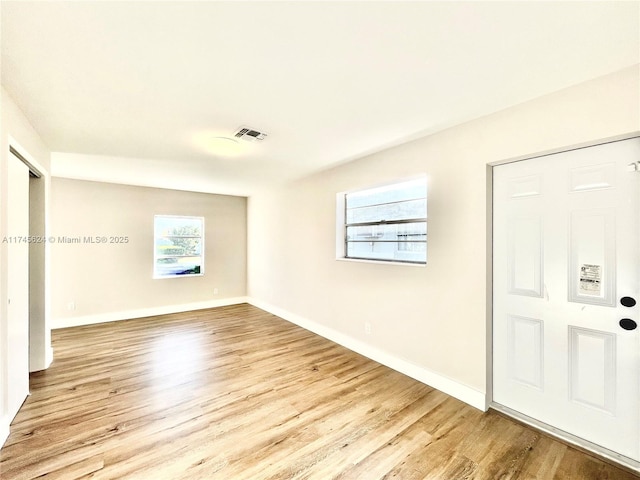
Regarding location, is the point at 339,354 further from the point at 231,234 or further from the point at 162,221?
the point at 162,221

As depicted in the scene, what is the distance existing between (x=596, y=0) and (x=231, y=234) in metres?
6.01

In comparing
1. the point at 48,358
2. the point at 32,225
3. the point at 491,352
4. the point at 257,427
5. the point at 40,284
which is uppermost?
the point at 32,225

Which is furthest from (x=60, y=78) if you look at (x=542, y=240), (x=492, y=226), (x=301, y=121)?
(x=542, y=240)

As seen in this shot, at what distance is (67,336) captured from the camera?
408 centimetres

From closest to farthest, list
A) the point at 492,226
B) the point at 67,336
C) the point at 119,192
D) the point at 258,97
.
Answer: the point at 258,97, the point at 492,226, the point at 67,336, the point at 119,192

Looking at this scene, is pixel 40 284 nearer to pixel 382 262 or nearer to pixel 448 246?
pixel 382 262

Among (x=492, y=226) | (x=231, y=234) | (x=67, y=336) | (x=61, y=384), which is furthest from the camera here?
(x=231, y=234)

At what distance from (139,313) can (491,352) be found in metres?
5.58

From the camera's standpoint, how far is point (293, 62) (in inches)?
64.1

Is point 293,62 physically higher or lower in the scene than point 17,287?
higher

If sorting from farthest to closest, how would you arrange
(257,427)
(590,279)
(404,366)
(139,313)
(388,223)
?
(139,313)
(388,223)
(404,366)
(257,427)
(590,279)

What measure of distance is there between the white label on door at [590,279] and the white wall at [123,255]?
18.9 ft

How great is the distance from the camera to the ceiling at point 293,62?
129 centimetres

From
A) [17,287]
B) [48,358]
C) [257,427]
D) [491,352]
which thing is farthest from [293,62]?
[48,358]
